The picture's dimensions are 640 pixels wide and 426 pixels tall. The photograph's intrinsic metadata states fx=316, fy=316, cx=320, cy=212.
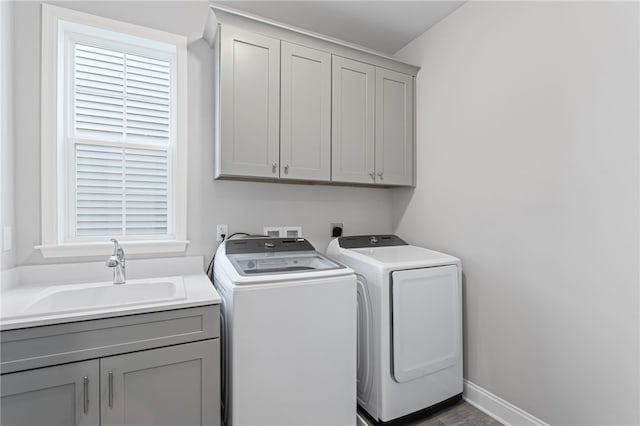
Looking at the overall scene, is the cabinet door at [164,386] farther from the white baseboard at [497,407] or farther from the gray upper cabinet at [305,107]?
the white baseboard at [497,407]

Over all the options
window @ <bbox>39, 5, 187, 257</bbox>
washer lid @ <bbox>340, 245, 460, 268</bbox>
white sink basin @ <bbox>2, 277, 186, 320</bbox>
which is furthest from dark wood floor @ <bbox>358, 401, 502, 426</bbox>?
window @ <bbox>39, 5, 187, 257</bbox>

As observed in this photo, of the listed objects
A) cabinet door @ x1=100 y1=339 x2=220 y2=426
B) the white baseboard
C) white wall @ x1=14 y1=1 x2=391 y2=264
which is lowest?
the white baseboard

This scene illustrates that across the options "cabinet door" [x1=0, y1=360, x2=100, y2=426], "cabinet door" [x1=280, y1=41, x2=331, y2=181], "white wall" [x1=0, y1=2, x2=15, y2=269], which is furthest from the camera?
"cabinet door" [x1=280, y1=41, x2=331, y2=181]

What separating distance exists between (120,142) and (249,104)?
0.87 meters

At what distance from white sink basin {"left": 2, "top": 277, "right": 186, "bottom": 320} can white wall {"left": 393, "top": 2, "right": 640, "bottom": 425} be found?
1.86 m

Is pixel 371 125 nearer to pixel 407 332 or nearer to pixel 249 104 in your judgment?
pixel 249 104

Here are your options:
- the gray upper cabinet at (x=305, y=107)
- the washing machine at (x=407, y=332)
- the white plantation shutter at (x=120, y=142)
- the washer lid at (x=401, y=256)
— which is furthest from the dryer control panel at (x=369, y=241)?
the white plantation shutter at (x=120, y=142)

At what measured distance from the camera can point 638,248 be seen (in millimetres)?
1393

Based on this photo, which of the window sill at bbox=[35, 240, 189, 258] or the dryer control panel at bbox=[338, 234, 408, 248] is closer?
the window sill at bbox=[35, 240, 189, 258]

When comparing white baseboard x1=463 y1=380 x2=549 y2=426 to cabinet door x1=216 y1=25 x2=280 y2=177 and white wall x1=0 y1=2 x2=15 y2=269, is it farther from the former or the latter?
white wall x1=0 y1=2 x2=15 y2=269

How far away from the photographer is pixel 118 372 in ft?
4.42

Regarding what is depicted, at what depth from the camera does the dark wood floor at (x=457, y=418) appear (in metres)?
1.90

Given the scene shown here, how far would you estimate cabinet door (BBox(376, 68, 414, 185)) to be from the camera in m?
2.45

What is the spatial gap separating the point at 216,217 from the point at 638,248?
229 centimetres
